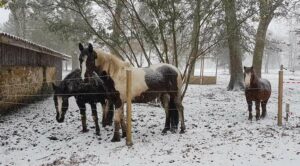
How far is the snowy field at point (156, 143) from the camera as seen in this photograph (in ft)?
20.0

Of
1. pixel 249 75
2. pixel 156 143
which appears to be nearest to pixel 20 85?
pixel 156 143

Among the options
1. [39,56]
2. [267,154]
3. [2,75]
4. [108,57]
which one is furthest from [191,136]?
[39,56]

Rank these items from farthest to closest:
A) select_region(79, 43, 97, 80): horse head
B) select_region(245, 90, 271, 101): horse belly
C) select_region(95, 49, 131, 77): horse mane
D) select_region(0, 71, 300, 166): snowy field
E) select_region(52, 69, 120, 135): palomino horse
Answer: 1. select_region(245, 90, 271, 101): horse belly
2. select_region(52, 69, 120, 135): palomino horse
3. select_region(95, 49, 131, 77): horse mane
4. select_region(79, 43, 97, 80): horse head
5. select_region(0, 71, 300, 166): snowy field

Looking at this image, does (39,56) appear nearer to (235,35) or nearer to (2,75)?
(2,75)

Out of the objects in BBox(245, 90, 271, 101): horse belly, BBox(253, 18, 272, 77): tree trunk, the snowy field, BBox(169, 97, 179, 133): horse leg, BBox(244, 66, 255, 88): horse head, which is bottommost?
the snowy field

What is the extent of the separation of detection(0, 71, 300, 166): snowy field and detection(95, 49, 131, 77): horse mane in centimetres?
163

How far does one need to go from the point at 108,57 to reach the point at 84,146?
2.05m

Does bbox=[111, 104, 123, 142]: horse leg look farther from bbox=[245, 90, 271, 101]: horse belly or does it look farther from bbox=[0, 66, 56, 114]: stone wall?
bbox=[245, 90, 271, 101]: horse belly

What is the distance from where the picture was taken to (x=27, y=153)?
689 centimetres

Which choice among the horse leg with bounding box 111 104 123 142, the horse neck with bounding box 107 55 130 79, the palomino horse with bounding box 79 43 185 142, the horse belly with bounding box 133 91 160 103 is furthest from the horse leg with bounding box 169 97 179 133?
the horse neck with bounding box 107 55 130 79

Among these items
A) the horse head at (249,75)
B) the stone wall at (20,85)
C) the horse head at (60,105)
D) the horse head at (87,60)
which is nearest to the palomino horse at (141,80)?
the horse head at (87,60)

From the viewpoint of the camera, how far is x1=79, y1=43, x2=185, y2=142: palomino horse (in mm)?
7096

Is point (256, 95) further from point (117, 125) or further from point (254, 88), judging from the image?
point (117, 125)

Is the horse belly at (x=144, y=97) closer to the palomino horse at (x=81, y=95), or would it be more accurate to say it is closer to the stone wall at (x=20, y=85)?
the palomino horse at (x=81, y=95)
